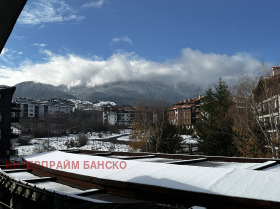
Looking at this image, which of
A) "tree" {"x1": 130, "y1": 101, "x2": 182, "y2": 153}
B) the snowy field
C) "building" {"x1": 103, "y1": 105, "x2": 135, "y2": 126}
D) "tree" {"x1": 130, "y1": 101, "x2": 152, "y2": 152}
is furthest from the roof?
"building" {"x1": 103, "y1": 105, "x2": 135, "y2": 126}

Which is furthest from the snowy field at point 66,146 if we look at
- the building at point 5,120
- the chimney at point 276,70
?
the chimney at point 276,70

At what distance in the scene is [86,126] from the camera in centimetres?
6838

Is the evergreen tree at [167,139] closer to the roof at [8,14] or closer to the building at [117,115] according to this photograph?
the roof at [8,14]

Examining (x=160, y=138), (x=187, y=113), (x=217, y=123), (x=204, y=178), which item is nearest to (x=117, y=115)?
(x=187, y=113)

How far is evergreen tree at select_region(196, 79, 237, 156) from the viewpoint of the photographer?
75.7 feet

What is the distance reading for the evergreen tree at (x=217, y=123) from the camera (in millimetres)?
23062

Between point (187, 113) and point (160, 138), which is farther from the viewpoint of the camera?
point (187, 113)

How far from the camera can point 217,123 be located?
23656mm

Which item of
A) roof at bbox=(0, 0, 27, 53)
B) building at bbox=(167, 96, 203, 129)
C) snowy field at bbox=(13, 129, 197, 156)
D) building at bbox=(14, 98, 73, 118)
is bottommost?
snowy field at bbox=(13, 129, 197, 156)

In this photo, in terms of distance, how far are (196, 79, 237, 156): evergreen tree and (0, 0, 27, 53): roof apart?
21.0 metres

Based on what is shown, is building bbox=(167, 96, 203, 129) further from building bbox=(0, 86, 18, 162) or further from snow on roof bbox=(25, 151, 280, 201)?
snow on roof bbox=(25, 151, 280, 201)

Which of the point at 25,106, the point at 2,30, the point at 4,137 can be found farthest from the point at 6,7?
the point at 25,106

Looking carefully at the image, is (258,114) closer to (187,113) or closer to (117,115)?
(187,113)

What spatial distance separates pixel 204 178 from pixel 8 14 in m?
4.90
